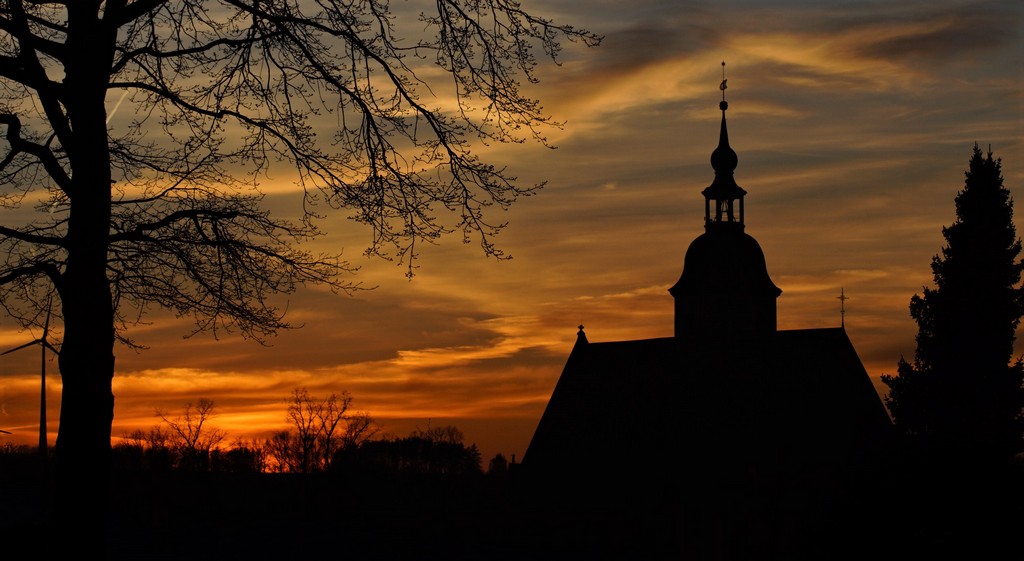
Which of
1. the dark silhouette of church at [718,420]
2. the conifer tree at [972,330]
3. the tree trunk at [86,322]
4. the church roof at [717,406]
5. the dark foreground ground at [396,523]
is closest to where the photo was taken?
the tree trunk at [86,322]

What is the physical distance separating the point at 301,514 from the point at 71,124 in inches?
636

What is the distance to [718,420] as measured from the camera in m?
55.3

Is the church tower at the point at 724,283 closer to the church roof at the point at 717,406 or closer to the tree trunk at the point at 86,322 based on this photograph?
the church roof at the point at 717,406

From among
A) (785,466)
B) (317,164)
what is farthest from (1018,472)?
(785,466)

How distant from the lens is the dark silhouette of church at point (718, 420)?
52.3 metres

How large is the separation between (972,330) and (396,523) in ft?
93.6

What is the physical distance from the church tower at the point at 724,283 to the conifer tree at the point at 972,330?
10435 mm

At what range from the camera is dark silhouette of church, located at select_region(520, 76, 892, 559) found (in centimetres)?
5228

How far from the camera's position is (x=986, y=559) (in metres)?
12.3

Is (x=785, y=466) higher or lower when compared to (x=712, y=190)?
lower

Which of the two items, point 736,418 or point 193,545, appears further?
point 736,418

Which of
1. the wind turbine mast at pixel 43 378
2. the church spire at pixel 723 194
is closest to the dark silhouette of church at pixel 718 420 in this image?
the church spire at pixel 723 194

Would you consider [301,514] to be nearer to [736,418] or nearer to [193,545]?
[193,545]

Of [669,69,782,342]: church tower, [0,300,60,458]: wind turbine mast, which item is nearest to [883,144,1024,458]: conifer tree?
[669,69,782,342]: church tower
